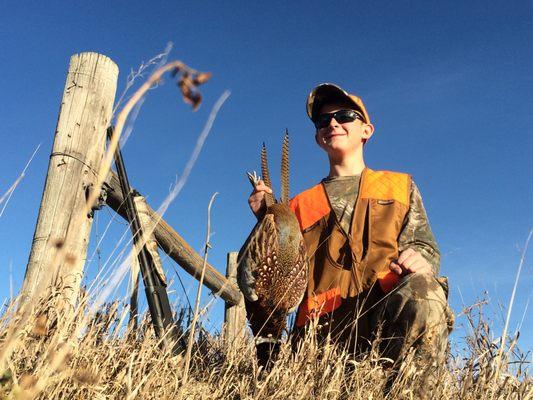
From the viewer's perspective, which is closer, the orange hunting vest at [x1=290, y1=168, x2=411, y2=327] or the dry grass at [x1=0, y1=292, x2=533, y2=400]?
the dry grass at [x1=0, y1=292, x2=533, y2=400]

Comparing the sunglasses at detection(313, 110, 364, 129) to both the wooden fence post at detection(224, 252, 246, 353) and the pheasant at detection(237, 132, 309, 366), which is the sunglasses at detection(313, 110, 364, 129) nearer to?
the pheasant at detection(237, 132, 309, 366)

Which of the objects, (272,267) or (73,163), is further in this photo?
(73,163)

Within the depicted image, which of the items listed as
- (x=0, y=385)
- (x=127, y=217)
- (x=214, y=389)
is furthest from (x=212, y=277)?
(x=0, y=385)

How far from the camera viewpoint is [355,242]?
3.54 meters

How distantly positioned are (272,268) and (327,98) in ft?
5.52

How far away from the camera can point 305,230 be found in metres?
3.79

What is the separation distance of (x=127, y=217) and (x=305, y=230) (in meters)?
1.23

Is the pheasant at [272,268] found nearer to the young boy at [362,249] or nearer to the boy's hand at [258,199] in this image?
the boy's hand at [258,199]

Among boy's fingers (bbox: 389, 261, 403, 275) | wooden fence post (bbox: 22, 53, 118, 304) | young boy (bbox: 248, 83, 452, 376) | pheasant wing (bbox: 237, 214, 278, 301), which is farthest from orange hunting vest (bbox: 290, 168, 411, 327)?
wooden fence post (bbox: 22, 53, 118, 304)

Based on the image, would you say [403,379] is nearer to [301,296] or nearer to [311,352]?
[311,352]

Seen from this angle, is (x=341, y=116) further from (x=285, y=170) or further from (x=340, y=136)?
(x=285, y=170)

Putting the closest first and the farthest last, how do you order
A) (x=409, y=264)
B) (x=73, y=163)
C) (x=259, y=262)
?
(x=259, y=262) → (x=409, y=264) → (x=73, y=163)

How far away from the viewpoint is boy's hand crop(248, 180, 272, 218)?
316 cm

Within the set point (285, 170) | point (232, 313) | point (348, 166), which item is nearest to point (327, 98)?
point (348, 166)
